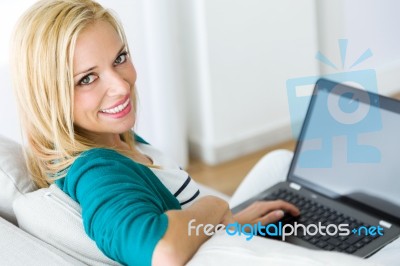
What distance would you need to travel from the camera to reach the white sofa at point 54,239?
3.14 feet

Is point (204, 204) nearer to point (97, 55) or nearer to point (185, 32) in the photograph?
point (97, 55)

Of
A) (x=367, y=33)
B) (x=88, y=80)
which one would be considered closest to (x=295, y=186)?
(x=88, y=80)

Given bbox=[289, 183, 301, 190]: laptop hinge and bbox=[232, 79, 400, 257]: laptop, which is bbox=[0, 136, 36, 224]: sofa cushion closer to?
bbox=[232, 79, 400, 257]: laptop

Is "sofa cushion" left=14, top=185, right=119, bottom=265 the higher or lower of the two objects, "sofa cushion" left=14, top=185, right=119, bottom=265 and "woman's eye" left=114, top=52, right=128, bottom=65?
the lower

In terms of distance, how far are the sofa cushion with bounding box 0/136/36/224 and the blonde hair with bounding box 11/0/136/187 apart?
0.03 m

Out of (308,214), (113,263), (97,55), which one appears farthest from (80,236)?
(308,214)

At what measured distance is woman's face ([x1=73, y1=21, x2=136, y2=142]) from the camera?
1.30 m

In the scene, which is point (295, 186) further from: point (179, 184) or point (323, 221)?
point (179, 184)

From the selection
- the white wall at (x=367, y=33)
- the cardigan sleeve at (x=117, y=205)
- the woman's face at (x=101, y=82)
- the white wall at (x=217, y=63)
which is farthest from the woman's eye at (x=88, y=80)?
the white wall at (x=367, y=33)

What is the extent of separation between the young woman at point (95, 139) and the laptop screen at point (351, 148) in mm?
352

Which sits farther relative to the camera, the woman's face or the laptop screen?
the laptop screen

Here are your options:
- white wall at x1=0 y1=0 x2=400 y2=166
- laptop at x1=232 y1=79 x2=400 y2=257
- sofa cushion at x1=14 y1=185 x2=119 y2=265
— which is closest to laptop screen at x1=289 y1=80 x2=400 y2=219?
laptop at x1=232 y1=79 x2=400 y2=257

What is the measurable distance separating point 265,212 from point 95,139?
387 mm

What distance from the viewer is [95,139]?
147 centimetres
